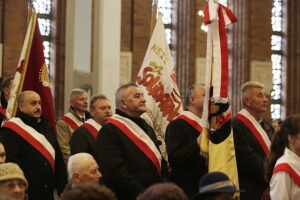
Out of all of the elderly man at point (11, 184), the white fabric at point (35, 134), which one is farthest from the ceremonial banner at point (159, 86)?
the elderly man at point (11, 184)

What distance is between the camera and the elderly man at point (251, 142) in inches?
259

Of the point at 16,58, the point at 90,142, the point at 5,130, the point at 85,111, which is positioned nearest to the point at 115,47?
the point at 85,111

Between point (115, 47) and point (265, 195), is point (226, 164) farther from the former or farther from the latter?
point (115, 47)

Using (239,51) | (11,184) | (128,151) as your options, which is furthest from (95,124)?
(239,51)

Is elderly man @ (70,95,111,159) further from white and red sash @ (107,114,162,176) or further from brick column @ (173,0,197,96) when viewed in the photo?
brick column @ (173,0,197,96)

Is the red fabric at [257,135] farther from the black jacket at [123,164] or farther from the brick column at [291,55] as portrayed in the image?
the brick column at [291,55]

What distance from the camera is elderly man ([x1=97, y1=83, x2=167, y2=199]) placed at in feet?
19.9

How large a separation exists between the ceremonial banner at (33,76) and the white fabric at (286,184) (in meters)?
3.06

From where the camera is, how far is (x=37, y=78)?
8055 mm

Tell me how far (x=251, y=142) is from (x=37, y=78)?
2.56 m

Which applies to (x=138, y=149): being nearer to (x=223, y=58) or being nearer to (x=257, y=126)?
(x=223, y=58)

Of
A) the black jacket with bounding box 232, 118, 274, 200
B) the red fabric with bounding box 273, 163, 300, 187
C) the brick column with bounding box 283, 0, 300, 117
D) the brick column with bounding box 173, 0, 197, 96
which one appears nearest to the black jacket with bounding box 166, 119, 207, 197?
the black jacket with bounding box 232, 118, 274, 200

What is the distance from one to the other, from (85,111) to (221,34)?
286 centimetres

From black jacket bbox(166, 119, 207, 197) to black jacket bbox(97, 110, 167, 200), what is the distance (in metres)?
0.20
